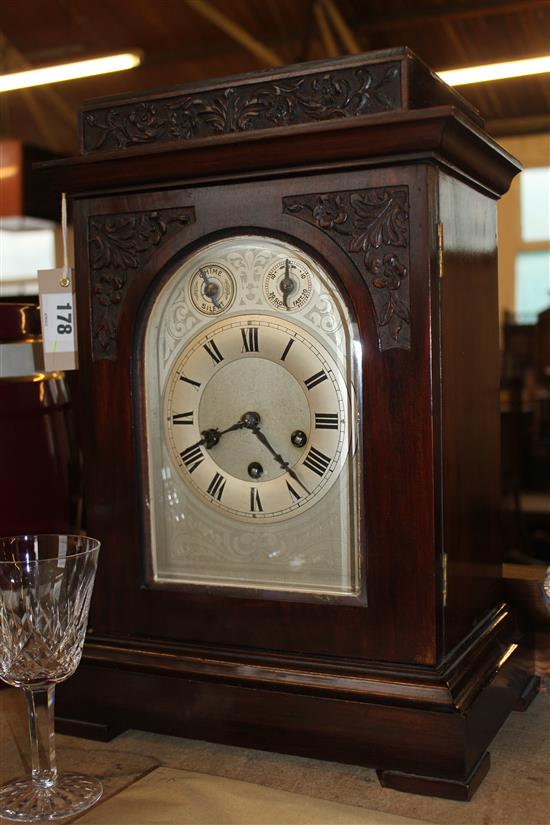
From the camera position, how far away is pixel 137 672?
981mm

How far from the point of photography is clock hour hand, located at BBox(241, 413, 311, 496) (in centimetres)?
95

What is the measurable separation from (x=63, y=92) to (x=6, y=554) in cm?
979

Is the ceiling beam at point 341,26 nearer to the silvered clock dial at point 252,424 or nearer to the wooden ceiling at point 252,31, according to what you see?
the wooden ceiling at point 252,31

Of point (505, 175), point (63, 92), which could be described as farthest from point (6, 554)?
point (63, 92)

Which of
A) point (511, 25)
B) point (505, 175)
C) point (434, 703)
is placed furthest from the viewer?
point (511, 25)

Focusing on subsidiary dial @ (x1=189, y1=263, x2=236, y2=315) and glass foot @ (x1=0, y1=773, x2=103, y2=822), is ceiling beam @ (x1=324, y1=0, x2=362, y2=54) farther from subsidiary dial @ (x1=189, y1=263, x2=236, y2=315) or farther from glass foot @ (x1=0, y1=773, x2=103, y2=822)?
glass foot @ (x1=0, y1=773, x2=103, y2=822)

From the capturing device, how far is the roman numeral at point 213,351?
3.21 feet

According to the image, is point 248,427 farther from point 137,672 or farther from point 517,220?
point 517,220

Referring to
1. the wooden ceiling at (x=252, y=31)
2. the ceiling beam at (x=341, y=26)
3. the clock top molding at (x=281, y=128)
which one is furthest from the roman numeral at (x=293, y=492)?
the ceiling beam at (x=341, y=26)

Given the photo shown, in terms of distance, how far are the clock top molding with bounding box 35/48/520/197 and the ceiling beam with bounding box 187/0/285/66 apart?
282 inches

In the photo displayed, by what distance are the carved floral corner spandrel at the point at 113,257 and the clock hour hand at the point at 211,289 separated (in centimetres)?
6

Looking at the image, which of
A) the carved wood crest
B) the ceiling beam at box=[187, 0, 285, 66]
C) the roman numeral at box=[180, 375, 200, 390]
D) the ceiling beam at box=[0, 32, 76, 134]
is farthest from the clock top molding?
the ceiling beam at box=[0, 32, 76, 134]

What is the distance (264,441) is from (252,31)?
7900 millimetres

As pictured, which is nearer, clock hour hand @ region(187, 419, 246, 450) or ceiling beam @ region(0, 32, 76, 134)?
clock hour hand @ region(187, 419, 246, 450)
